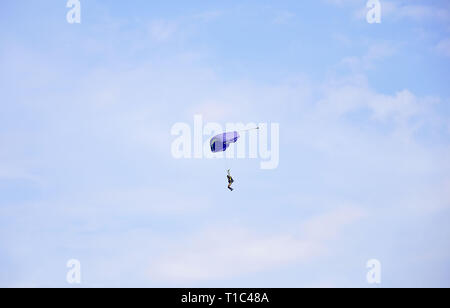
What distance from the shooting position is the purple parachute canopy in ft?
311

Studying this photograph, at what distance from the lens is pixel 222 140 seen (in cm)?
9475

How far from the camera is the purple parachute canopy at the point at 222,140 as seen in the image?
94750mm
